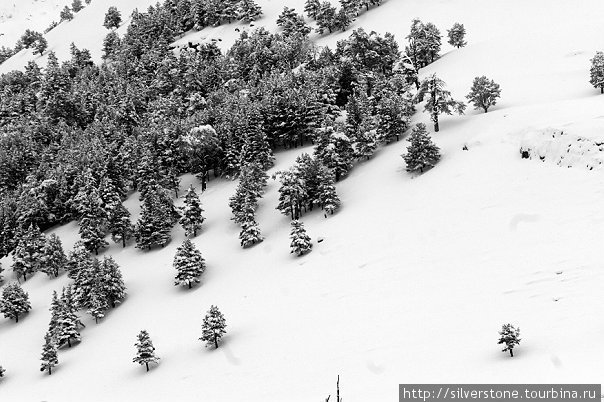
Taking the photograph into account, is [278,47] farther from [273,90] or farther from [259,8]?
[259,8]

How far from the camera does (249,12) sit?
475 ft

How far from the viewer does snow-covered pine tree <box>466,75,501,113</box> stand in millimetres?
68375

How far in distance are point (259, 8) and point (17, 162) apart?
8024cm

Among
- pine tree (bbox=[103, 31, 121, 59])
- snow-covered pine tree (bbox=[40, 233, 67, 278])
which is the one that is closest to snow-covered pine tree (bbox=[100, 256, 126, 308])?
snow-covered pine tree (bbox=[40, 233, 67, 278])

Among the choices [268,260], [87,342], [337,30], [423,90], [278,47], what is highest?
[337,30]

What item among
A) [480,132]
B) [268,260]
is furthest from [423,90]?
[268,260]

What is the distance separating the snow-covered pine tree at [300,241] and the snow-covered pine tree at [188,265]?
11.3 m

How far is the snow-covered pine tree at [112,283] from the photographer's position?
61781 mm

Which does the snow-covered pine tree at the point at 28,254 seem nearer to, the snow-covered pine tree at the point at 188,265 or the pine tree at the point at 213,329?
the snow-covered pine tree at the point at 188,265

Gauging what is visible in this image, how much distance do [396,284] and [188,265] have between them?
26449 millimetres

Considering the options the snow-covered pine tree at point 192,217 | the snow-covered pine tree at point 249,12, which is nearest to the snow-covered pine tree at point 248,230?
the snow-covered pine tree at point 192,217

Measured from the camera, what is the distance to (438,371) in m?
28.6

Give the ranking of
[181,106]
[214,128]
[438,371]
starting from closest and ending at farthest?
1. [438,371]
2. [214,128]
3. [181,106]

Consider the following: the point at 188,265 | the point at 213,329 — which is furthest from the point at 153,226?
the point at 213,329
